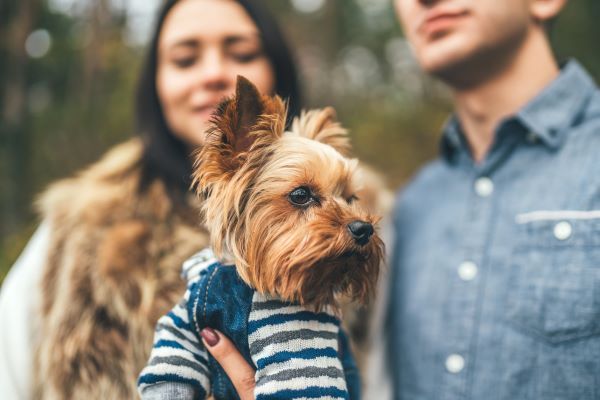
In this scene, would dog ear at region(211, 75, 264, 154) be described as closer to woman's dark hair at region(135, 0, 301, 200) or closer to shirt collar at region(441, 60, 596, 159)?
woman's dark hair at region(135, 0, 301, 200)

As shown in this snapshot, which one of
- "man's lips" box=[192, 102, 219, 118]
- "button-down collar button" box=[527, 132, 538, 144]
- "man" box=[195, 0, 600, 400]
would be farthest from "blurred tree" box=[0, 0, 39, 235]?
"button-down collar button" box=[527, 132, 538, 144]

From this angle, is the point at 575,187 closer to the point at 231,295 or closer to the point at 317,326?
the point at 317,326

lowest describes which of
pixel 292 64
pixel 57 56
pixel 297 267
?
pixel 297 267

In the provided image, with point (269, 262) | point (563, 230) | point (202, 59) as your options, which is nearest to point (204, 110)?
point (202, 59)

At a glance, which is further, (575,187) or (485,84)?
(485,84)

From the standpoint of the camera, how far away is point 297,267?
1832mm

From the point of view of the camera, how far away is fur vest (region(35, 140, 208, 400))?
254 cm

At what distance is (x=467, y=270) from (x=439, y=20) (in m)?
1.46

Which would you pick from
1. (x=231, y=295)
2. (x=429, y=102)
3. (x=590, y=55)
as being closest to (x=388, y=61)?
(x=429, y=102)

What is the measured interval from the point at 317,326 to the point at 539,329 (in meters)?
1.23

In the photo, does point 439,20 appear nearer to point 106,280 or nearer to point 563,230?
point 563,230

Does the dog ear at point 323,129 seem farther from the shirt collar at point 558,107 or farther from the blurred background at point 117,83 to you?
the blurred background at point 117,83

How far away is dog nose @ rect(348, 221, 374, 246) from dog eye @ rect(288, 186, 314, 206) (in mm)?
200

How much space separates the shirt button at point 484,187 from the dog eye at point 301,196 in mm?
1387
